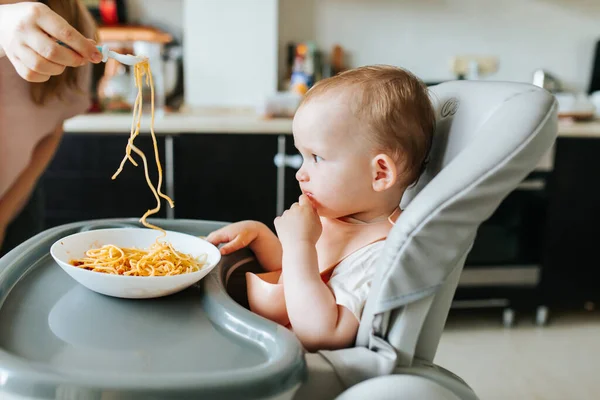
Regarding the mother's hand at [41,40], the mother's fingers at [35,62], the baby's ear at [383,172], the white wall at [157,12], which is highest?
the white wall at [157,12]

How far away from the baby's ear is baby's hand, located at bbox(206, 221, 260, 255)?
0.27 metres

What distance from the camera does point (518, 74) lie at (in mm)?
2910

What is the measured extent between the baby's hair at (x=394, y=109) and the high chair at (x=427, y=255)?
15cm

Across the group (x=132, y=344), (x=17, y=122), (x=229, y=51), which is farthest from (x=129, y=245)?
(x=229, y=51)

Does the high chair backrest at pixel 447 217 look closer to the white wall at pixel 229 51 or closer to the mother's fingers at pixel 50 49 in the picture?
the mother's fingers at pixel 50 49

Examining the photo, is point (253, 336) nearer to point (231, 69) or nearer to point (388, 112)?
point (388, 112)

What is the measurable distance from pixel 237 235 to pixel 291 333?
1.23 ft

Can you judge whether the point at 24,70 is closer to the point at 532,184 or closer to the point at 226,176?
the point at 226,176

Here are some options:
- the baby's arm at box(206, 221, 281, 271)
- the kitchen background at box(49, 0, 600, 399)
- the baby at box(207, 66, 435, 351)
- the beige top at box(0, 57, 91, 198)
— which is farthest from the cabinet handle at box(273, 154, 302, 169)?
the baby at box(207, 66, 435, 351)

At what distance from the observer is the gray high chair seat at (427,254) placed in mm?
734

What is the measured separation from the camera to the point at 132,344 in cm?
74

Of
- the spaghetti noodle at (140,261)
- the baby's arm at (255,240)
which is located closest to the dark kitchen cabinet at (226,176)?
the baby's arm at (255,240)

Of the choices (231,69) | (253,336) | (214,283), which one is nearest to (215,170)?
(231,69)

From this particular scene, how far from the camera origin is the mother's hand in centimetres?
92
